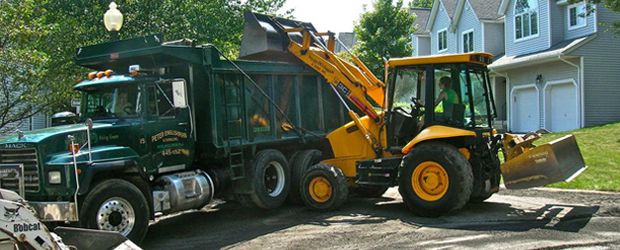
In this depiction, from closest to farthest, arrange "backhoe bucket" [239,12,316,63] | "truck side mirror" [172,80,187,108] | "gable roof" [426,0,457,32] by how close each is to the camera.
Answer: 1. "truck side mirror" [172,80,187,108]
2. "backhoe bucket" [239,12,316,63]
3. "gable roof" [426,0,457,32]

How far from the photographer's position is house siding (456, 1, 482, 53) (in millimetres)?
30922

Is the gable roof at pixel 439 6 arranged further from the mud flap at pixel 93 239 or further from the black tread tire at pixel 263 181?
the mud flap at pixel 93 239

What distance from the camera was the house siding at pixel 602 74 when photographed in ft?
74.5

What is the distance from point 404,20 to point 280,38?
19.0 meters

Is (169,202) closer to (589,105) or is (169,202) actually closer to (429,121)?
(429,121)

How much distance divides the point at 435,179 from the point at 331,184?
185cm

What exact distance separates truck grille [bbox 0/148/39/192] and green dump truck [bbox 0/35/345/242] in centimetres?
1

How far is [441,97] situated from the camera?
963 cm

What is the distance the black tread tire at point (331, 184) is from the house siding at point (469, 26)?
2276cm

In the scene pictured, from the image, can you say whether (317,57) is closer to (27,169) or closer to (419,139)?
(419,139)

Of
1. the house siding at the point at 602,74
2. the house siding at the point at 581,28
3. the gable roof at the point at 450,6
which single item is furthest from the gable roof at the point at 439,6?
the house siding at the point at 602,74

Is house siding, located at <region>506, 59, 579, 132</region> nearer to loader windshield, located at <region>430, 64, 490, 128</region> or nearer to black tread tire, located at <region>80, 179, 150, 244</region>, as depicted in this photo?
loader windshield, located at <region>430, 64, 490, 128</region>

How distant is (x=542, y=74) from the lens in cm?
2486

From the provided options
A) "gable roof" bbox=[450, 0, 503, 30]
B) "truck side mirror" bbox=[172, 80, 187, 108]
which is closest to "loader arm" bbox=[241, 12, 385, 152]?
"truck side mirror" bbox=[172, 80, 187, 108]
